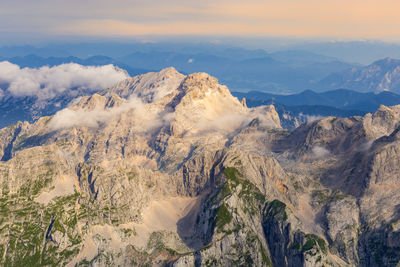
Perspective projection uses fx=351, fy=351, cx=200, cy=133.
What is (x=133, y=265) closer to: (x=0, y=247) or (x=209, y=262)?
(x=209, y=262)

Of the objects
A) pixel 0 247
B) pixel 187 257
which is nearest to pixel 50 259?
pixel 0 247

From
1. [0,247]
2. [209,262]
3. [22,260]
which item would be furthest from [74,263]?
[209,262]

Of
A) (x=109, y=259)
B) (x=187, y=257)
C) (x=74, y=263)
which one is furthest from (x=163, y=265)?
(x=74, y=263)

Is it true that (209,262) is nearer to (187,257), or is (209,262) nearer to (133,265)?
(187,257)

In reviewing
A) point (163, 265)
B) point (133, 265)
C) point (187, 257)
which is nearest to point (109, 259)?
point (133, 265)

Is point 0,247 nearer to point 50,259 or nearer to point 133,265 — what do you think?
point 50,259
